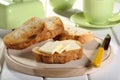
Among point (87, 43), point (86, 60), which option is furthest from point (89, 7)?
point (86, 60)

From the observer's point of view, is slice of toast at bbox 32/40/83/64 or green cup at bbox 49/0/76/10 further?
green cup at bbox 49/0/76/10

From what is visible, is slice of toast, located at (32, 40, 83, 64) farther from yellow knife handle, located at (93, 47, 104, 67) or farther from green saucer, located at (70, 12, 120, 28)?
green saucer, located at (70, 12, 120, 28)

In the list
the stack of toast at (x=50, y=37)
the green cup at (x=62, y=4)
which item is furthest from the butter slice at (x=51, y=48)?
the green cup at (x=62, y=4)

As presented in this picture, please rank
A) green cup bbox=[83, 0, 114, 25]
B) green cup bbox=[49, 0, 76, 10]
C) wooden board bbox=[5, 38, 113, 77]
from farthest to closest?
1. green cup bbox=[49, 0, 76, 10]
2. green cup bbox=[83, 0, 114, 25]
3. wooden board bbox=[5, 38, 113, 77]

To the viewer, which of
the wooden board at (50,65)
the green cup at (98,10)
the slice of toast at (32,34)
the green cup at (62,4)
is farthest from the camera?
the green cup at (62,4)

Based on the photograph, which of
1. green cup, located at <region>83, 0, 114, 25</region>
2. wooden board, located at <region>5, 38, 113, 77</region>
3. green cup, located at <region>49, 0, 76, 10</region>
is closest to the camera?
wooden board, located at <region>5, 38, 113, 77</region>

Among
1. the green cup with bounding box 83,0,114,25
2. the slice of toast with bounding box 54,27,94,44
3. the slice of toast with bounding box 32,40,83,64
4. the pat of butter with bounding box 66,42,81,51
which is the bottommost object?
the slice of toast with bounding box 32,40,83,64

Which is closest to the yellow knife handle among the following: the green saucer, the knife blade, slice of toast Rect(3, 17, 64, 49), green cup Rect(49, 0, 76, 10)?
the knife blade

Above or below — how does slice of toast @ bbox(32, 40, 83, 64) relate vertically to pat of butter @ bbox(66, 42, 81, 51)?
below

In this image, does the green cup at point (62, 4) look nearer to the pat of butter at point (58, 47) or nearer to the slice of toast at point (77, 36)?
the slice of toast at point (77, 36)
